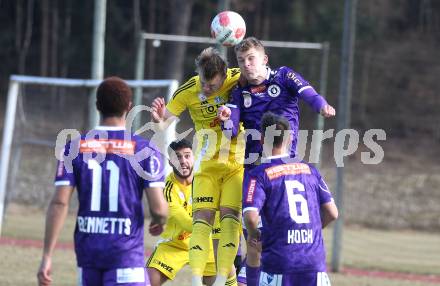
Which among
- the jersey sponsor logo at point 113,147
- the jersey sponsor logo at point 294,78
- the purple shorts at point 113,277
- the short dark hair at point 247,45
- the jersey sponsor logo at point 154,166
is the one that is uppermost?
the short dark hair at point 247,45

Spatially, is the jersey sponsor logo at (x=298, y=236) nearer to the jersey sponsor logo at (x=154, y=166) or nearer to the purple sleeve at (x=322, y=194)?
the purple sleeve at (x=322, y=194)

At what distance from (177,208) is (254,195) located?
2.31 m

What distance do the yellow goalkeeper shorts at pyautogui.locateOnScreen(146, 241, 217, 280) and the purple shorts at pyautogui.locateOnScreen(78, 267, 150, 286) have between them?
8.88 feet

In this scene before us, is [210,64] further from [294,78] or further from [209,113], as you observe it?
[294,78]

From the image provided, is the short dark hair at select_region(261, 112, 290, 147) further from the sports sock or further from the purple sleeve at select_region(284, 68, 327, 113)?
the sports sock

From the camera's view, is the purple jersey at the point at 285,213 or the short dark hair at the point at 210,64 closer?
the purple jersey at the point at 285,213

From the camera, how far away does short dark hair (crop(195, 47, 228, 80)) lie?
9344mm

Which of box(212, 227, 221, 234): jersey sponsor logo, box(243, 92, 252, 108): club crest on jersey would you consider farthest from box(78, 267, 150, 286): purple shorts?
box(212, 227, 221, 234): jersey sponsor logo

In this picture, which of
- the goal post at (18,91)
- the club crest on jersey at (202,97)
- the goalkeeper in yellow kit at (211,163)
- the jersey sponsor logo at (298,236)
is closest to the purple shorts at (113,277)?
the jersey sponsor logo at (298,236)

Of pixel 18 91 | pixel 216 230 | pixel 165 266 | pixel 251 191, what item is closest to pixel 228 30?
pixel 216 230

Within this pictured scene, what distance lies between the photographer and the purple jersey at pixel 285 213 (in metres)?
7.74

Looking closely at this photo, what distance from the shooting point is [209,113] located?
9727mm

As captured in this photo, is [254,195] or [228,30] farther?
[228,30]

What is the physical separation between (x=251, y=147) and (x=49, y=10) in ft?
90.4
